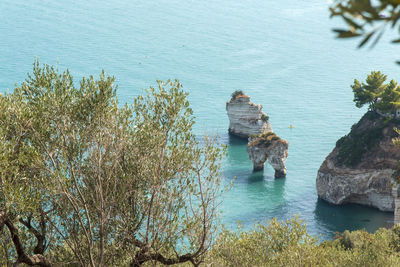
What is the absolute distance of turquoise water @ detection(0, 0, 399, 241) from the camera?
256 feet

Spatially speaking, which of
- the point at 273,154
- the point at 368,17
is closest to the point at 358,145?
the point at 273,154

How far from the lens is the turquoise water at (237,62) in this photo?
7794 centimetres

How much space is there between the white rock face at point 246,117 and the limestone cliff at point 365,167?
1048 inches

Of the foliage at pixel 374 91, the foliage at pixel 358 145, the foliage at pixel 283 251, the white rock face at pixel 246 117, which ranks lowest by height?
the foliage at pixel 283 251

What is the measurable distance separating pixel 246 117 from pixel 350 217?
115 ft

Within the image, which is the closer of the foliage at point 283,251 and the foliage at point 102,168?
the foliage at point 102,168

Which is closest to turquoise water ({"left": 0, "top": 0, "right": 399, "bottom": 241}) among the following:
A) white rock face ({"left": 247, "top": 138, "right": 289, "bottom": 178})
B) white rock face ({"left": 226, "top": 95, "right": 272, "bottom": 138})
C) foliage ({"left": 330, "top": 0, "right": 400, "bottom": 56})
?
white rock face ({"left": 247, "top": 138, "right": 289, "bottom": 178})

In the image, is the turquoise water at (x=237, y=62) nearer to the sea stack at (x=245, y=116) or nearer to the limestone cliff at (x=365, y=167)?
the limestone cliff at (x=365, y=167)

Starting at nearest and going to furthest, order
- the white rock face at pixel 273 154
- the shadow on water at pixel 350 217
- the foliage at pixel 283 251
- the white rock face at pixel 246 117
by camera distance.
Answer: the foliage at pixel 283 251 < the shadow on water at pixel 350 217 < the white rock face at pixel 273 154 < the white rock face at pixel 246 117

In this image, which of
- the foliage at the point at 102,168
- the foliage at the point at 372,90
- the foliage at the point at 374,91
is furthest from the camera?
the foliage at the point at 372,90

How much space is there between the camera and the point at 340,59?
14925 centimetres

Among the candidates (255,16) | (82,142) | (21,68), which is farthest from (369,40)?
(255,16)

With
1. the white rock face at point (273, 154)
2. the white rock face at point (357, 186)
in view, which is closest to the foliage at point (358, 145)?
the white rock face at point (357, 186)

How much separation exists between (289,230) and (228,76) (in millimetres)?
106283
